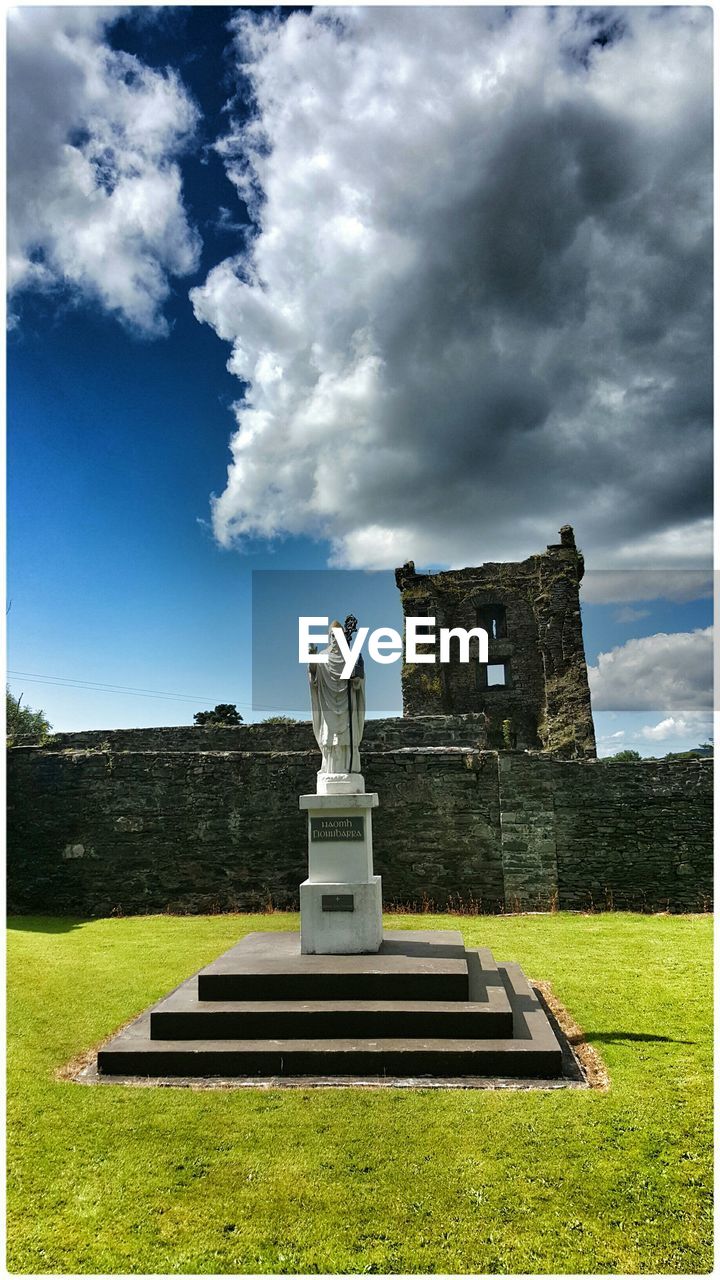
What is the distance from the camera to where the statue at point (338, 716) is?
8055 millimetres

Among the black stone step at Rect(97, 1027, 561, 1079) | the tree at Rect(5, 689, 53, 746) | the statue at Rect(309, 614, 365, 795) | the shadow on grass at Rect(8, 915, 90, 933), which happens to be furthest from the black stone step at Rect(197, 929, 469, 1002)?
the tree at Rect(5, 689, 53, 746)

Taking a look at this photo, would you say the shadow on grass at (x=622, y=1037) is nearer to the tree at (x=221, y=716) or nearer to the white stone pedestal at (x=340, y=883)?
the white stone pedestal at (x=340, y=883)

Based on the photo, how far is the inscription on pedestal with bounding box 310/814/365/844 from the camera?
7.76 metres

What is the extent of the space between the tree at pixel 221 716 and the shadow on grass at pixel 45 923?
30.2 m

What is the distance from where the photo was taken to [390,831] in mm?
13109

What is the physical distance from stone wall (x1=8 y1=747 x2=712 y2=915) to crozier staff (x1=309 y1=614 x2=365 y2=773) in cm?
511

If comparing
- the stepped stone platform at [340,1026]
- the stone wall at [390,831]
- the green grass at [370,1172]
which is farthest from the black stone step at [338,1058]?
the stone wall at [390,831]

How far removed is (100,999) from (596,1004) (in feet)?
17.1

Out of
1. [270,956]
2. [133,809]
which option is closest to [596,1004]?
[270,956]

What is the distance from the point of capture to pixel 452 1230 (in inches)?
161

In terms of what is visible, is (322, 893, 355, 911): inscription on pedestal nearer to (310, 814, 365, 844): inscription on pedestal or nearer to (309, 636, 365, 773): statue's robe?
(310, 814, 365, 844): inscription on pedestal

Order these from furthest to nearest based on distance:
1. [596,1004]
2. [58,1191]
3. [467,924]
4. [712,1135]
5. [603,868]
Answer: [603,868] → [467,924] → [596,1004] → [712,1135] → [58,1191]

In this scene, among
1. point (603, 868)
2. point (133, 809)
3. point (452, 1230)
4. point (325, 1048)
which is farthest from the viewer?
point (133, 809)

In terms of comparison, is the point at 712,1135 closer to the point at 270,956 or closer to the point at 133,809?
the point at 270,956
